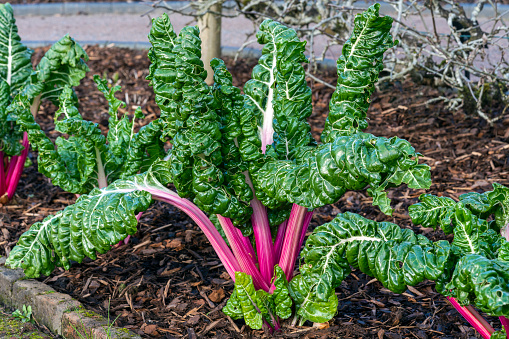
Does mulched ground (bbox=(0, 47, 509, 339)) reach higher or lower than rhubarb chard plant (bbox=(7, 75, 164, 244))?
lower

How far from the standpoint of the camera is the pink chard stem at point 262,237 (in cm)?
265

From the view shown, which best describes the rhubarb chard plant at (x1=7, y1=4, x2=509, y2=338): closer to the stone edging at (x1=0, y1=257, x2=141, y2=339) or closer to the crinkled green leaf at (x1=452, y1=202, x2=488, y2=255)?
the crinkled green leaf at (x1=452, y1=202, x2=488, y2=255)

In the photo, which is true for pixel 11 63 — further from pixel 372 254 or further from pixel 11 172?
pixel 372 254

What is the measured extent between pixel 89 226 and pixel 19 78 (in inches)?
72.0

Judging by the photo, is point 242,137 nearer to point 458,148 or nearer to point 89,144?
point 89,144

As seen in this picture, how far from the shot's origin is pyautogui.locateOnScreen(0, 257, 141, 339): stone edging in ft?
8.70

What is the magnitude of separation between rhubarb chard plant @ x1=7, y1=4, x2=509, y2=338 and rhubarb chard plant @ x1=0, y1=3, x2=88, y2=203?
1.04 metres

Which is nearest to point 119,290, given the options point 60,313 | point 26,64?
point 60,313

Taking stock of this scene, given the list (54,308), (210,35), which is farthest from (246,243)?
(210,35)

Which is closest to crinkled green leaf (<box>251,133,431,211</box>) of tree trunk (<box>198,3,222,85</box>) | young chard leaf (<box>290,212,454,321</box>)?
young chard leaf (<box>290,212,454,321</box>)

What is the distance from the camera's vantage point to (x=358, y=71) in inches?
99.1

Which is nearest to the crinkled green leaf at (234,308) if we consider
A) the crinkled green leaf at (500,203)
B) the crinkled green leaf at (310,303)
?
the crinkled green leaf at (310,303)

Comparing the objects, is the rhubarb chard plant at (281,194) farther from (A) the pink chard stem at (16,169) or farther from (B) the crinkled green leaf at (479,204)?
(A) the pink chard stem at (16,169)

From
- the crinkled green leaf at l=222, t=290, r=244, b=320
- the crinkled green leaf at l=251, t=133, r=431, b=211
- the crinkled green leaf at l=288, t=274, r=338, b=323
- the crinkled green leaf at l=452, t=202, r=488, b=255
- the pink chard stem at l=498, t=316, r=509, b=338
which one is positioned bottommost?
the crinkled green leaf at l=222, t=290, r=244, b=320
